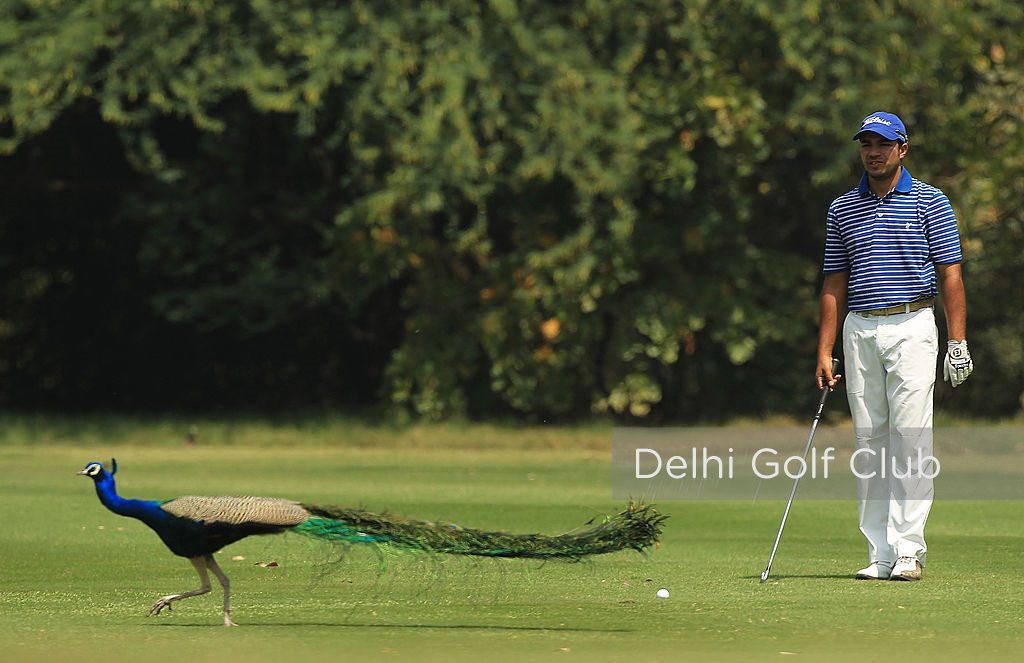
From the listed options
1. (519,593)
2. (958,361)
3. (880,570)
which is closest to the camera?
(519,593)

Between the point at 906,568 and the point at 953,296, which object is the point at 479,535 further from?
the point at 953,296

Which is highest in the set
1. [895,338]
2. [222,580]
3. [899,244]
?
[899,244]

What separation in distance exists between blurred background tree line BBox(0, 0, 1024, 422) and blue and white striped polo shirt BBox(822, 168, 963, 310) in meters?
A: 13.1

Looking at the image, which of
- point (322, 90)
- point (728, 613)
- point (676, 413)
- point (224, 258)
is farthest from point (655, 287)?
point (728, 613)

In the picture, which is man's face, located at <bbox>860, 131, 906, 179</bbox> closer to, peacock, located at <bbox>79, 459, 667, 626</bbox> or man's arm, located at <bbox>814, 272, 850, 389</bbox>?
man's arm, located at <bbox>814, 272, 850, 389</bbox>

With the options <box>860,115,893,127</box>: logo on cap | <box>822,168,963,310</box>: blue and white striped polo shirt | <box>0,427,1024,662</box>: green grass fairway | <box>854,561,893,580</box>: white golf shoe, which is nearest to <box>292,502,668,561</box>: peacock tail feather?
<box>0,427,1024,662</box>: green grass fairway

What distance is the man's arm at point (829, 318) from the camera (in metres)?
10.8

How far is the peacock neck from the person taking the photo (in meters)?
8.42

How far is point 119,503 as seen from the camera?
8469 millimetres

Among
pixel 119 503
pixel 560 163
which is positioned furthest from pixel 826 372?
pixel 560 163

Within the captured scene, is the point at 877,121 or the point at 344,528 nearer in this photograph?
the point at 344,528

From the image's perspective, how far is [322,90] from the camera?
79.7 ft

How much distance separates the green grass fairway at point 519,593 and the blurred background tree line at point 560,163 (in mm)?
7922

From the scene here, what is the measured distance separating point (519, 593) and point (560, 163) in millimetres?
14105
